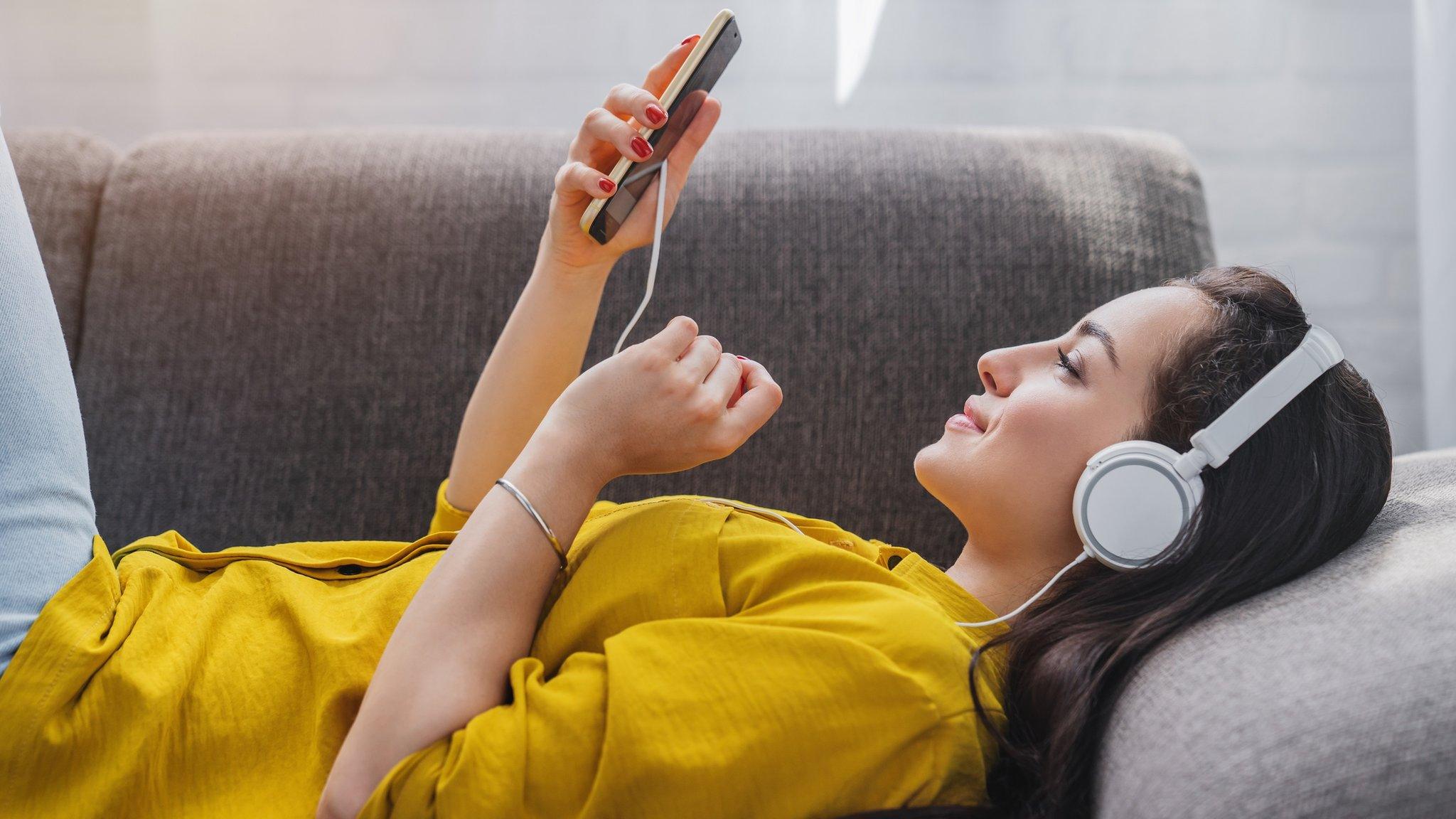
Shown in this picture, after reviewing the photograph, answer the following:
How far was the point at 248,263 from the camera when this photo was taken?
4.09 ft

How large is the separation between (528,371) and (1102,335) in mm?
554

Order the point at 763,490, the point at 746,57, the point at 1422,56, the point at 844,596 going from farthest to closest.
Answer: the point at 746,57 → the point at 1422,56 → the point at 763,490 → the point at 844,596

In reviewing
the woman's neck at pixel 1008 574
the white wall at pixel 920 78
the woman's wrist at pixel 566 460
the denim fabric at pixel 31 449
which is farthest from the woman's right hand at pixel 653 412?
the white wall at pixel 920 78

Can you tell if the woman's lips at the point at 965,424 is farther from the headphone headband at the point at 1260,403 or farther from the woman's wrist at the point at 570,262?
the woman's wrist at the point at 570,262

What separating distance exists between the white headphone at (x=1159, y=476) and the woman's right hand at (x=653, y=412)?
5 centimetres

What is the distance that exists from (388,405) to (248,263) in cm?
26

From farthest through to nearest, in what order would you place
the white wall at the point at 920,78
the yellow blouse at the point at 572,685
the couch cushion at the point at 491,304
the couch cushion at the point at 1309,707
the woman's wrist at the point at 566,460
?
the white wall at the point at 920,78, the couch cushion at the point at 491,304, the woman's wrist at the point at 566,460, the yellow blouse at the point at 572,685, the couch cushion at the point at 1309,707

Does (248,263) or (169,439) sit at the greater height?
(248,263)

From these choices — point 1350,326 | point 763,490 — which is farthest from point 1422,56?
point 763,490

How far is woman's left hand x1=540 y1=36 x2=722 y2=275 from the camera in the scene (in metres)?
0.86

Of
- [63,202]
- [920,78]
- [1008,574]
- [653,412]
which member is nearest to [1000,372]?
[1008,574]

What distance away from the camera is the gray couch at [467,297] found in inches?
46.9

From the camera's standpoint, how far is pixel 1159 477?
0.76 meters

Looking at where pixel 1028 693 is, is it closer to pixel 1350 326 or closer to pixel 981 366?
pixel 981 366
